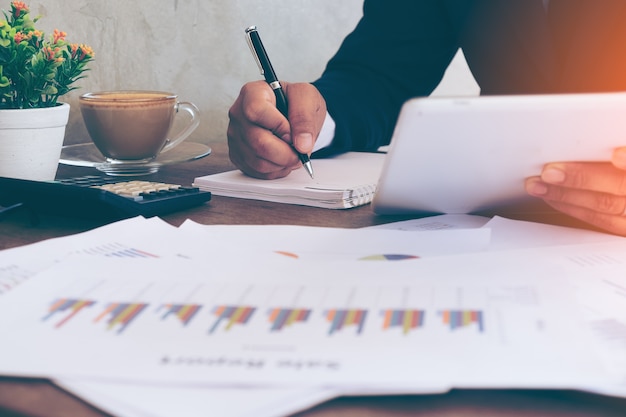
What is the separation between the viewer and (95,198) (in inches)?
29.7

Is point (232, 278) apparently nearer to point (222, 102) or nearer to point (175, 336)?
point (175, 336)

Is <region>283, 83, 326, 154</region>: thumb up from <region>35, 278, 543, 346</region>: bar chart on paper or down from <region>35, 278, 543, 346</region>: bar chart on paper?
up

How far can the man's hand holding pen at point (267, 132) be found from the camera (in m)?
0.98

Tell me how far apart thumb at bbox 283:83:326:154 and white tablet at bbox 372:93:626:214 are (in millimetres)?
226

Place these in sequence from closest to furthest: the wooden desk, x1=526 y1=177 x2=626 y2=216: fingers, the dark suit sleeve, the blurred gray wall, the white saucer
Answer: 1. the wooden desk
2. x1=526 y1=177 x2=626 y2=216: fingers
3. the white saucer
4. the dark suit sleeve
5. the blurred gray wall

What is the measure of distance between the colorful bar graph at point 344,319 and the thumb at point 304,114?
532mm

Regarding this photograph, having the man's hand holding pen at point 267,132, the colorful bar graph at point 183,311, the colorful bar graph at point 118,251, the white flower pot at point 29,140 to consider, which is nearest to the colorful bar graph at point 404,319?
the colorful bar graph at point 183,311

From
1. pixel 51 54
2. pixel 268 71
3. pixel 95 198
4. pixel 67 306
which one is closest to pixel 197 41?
pixel 268 71

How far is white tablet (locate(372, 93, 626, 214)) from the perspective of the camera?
2.08 feet

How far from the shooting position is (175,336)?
44 cm

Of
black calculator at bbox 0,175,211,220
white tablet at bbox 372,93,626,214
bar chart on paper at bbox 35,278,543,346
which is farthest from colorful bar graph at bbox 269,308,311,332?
black calculator at bbox 0,175,211,220

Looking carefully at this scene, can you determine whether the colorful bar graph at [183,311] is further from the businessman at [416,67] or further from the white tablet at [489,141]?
the businessman at [416,67]

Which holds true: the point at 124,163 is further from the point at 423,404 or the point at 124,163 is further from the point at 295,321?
the point at 423,404

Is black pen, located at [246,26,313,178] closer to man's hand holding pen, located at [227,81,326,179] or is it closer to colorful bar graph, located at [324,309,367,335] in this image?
man's hand holding pen, located at [227,81,326,179]
